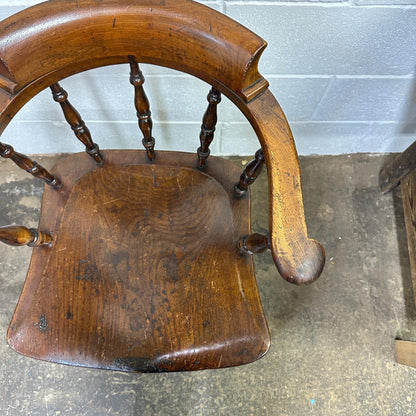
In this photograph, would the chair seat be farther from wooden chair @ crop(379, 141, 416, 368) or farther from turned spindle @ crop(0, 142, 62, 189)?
wooden chair @ crop(379, 141, 416, 368)

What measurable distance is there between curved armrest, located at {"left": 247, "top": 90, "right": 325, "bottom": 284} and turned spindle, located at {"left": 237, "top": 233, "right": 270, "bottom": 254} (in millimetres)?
118

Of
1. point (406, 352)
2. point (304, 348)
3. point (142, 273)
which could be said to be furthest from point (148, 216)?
point (406, 352)

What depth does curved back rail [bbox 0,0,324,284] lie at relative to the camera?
533mm

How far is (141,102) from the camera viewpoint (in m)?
0.71

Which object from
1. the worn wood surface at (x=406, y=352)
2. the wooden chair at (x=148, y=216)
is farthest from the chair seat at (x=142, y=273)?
the worn wood surface at (x=406, y=352)

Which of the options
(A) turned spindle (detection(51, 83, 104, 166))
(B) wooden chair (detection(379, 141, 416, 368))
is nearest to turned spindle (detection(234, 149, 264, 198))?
(A) turned spindle (detection(51, 83, 104, 166))

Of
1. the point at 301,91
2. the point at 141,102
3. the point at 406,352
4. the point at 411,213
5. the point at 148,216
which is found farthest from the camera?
the point at 411,213

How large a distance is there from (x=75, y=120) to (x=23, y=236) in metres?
0.26

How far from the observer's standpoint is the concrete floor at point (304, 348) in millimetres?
1188

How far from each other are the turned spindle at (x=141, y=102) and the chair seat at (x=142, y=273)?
86 mm

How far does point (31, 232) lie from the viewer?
74 cm

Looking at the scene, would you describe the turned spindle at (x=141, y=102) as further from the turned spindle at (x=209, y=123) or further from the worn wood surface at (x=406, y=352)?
the worn wood surface at (x=406, y=352)

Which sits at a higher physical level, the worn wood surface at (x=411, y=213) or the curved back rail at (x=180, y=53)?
the curved back rail at (x=180, y=53)

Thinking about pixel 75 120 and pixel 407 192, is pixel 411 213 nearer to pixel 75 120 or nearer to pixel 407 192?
pixel 407 192
